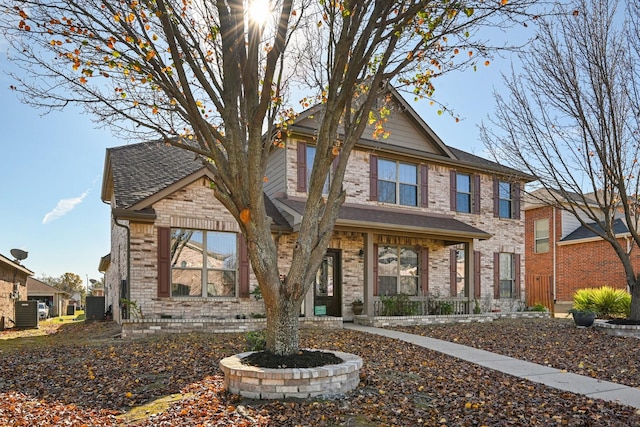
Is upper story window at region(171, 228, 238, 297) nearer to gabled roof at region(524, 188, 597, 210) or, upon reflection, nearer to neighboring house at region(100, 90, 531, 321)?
neighboring house at region(100, 90, 531, 321)

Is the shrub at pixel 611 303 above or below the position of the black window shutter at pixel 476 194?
below

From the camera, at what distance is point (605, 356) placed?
29.9 feet

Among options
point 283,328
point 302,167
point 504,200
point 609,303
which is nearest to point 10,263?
point 302,167

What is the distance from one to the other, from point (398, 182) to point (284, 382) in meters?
11.0

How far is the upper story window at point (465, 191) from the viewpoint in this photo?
55.4 feet

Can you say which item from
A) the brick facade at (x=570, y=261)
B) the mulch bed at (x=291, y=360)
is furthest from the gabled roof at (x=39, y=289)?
the mulch bed at (x=291, y=360)

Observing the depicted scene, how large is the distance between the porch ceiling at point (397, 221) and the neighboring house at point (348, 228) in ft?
0.17

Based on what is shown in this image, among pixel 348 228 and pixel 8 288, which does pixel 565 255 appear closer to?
pixel 348 228

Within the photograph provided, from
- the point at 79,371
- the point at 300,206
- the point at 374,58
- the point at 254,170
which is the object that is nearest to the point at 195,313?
the point at 300,206

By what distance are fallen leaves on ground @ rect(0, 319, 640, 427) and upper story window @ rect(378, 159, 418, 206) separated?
6.83 meters

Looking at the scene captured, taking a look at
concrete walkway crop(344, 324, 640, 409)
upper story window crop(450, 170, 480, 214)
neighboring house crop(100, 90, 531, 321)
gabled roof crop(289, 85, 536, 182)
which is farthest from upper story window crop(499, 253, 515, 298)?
concrete walkway crop(344, 324, 640, 409)

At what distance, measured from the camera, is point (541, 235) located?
24.0 meters

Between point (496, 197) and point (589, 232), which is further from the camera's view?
point (589, 232)

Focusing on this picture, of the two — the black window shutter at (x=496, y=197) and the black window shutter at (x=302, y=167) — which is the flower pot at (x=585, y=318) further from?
the black window shutter at (x=302, y=167)
